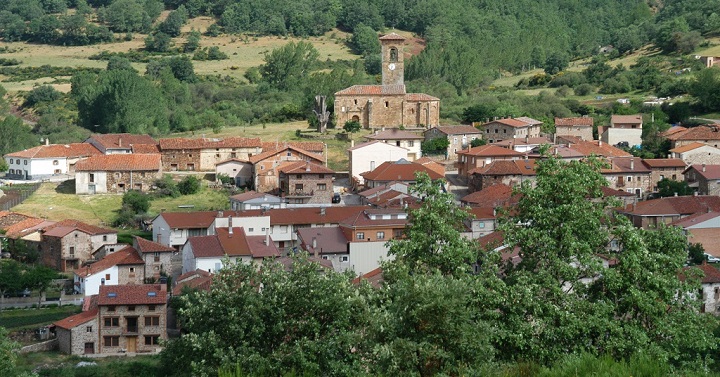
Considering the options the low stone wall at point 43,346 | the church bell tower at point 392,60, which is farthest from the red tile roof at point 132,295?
the church bell tower at point 392,60

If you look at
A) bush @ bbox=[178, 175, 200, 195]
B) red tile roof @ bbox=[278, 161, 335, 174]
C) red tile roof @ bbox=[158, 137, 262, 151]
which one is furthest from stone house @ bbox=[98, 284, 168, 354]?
red tile roof @ bbox=[158, 137, 262, 151]

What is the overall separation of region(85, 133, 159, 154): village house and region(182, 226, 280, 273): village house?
50.8 feet

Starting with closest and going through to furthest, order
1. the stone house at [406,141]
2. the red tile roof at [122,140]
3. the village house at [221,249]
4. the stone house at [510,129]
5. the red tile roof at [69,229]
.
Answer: the village house at [221,249]
the red tile roof at [69,229]
the stone house at [406,141]
the red tile roof at [122,140]
the stone house at [510,129]

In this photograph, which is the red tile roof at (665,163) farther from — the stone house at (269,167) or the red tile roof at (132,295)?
the red tile roof at (132,295)

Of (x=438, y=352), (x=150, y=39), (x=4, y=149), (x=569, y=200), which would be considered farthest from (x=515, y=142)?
(x=150, y=39)

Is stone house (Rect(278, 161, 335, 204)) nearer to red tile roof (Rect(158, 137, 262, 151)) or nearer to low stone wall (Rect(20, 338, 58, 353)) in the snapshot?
red tile roof (Rect(158, 137, 262, 151))

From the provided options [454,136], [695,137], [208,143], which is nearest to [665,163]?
[695,137]

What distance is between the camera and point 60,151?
173 feet

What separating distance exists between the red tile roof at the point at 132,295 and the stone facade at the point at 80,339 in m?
0.75

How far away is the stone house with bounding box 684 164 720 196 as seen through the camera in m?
48.2

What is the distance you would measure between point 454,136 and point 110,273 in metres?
22.4

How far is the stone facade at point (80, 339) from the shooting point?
31344 mm

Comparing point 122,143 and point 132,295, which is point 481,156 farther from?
point 132,295

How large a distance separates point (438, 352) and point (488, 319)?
2061 mm
